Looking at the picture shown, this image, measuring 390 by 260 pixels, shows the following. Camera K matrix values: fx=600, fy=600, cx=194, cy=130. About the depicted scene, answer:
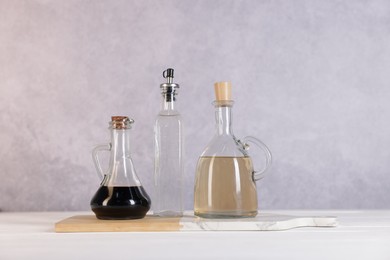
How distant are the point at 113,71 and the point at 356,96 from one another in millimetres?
594

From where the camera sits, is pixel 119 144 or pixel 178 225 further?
pixel 119 144

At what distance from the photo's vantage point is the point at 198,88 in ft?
4.74

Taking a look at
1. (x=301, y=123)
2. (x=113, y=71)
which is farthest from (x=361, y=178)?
(x=113, y=71)

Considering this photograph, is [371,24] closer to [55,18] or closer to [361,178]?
[361,178]

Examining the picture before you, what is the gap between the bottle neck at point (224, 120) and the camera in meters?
1.18

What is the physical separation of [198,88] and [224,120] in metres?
0.28

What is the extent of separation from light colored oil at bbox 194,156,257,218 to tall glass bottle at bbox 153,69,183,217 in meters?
0.08

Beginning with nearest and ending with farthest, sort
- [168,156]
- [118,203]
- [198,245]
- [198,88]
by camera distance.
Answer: [198,245], [118,203], [168,156], [198,88]

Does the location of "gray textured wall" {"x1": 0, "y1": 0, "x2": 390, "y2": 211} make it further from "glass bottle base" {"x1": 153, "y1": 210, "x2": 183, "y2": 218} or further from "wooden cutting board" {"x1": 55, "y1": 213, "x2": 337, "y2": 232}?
"wooden cutting board" {"x1": 55, "y1": 213, "x2": 337, "y2": 232}

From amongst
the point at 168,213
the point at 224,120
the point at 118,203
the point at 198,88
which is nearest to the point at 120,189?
the point at 118,203

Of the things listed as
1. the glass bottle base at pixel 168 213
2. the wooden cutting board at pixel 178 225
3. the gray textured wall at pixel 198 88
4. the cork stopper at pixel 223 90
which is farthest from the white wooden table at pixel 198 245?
the gray textured wall at pixel 198 88

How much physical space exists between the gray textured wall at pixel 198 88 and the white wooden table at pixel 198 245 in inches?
16.4

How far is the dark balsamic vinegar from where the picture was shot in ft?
3.61

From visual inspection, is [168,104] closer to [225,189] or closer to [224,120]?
[224,120]
